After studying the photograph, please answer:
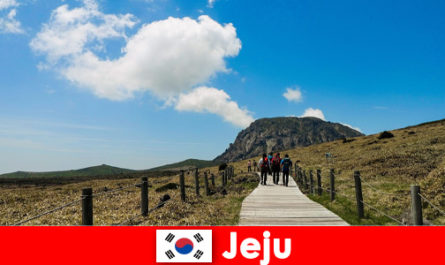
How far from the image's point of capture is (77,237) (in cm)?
476

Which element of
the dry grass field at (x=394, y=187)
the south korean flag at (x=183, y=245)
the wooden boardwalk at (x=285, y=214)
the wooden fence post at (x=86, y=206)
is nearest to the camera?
the south korean flag at (x=183, y=245)

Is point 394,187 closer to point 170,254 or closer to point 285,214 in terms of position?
point 285,214

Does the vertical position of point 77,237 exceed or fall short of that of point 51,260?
it exceeds it

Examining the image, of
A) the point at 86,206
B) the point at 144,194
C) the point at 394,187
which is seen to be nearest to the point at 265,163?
the point at 394,187

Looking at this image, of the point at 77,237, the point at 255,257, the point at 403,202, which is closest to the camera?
the point at 255,257

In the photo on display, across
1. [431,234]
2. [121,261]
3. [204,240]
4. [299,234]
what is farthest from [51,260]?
Answer: [431,234]

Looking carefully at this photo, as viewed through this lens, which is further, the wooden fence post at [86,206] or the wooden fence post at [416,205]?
the wooden fence post at [86,206]

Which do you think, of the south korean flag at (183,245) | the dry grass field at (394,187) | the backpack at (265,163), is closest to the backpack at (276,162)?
the backpack at (265,163)

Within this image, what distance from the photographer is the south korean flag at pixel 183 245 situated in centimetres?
438

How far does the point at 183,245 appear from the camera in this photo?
4.37m

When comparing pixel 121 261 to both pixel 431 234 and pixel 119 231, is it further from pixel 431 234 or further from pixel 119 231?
pixel 431 234

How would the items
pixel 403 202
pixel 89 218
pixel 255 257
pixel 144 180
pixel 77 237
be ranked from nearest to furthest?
pixel 255 257 → pixel 77 237 → pixel 89 218 → pixel 144 180 → pixel 403 202

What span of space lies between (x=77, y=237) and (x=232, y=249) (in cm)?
255

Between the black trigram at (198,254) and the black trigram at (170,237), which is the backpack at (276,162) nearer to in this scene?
the black trigram at (198,254)
